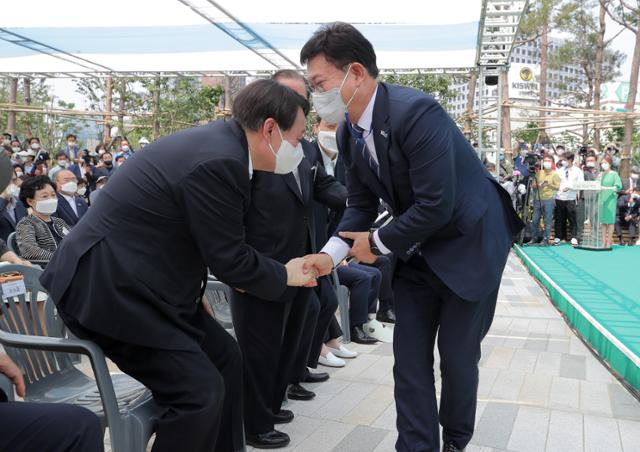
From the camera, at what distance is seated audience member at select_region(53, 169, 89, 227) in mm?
5777

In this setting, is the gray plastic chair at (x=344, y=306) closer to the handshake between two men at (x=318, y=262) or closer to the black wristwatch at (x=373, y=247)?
the handshake between two men at (x=318, y=262)

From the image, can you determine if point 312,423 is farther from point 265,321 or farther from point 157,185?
point 157,185

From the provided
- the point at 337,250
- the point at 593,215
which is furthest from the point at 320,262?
the point at 593,215

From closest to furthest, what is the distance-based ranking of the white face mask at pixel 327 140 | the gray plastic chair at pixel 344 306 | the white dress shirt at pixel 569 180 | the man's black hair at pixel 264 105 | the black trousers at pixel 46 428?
the black trousers at pixel 46 428, the man's black hair at pixel 264 105, the white face mask at pixel 327 140, the gray plastic chair at pixel 344 306, the white dress shirt at pixel 569 180

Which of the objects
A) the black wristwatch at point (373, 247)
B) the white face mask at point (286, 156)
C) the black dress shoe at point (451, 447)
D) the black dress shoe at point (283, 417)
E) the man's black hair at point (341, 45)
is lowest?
the black dress shoe at point (283, 417)

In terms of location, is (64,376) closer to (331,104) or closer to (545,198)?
(331,104)

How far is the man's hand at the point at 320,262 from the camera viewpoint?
2469 mm

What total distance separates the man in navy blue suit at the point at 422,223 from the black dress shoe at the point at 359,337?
2.24m

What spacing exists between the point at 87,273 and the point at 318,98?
3.49ft

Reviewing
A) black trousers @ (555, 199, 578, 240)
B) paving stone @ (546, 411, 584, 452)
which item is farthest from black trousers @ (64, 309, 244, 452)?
black trousers @ (555, 199, 578, 240)

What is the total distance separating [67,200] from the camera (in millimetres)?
5902

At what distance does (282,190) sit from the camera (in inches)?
111

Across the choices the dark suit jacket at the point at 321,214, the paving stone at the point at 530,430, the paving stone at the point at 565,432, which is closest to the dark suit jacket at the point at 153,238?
the dark suit jacket at the point at 321,214

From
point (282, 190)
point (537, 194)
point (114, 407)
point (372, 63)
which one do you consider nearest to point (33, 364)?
point (114, 407)
